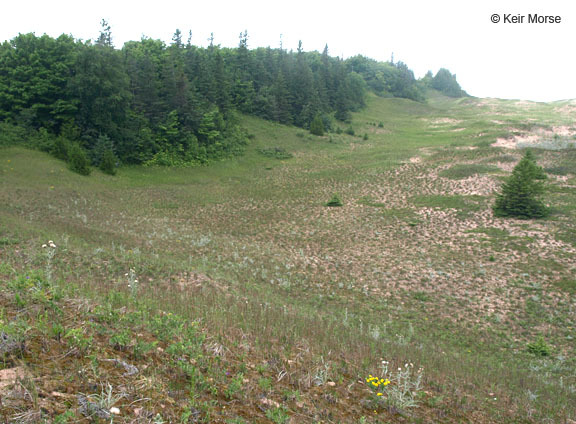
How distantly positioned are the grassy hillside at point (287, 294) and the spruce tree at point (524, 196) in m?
0.88

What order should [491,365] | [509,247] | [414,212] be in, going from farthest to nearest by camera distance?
[414,212]
[509,247]
[491,365]

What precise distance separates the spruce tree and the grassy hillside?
88 centimetres

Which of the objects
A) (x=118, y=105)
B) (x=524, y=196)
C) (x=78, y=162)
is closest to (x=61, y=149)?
(x=78, y=162)

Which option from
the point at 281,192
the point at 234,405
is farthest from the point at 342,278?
the point at 281,192

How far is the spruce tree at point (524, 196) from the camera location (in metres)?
19.1

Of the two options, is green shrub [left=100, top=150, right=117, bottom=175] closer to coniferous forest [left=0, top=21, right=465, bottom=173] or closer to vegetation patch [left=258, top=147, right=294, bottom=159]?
coniferous forest [left=0, top=21, right=465, bottom=173]

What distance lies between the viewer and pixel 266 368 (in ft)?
13.8

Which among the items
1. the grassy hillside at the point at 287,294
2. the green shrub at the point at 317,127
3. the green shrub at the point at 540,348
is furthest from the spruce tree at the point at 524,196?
the green shrub at the point at 317,127

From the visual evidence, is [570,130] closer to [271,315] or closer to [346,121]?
[346,121]

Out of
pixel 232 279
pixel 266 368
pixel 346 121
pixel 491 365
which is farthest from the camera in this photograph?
pixel 346 121

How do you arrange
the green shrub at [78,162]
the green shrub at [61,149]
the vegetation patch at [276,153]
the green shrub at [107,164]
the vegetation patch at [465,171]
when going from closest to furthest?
the green shrub at [78,162], the vegetation patch at [465,171], the green shrub at [61,149], the green shrub at [107,164], the vegetation patch at [276,153]

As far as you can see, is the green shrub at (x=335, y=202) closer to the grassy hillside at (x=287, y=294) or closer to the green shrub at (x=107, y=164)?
the grassy hillside at (x=287, y=294)

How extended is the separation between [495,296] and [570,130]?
131ft

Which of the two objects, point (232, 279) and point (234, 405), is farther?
point (232, 279)
